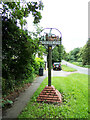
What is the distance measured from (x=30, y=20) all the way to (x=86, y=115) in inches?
116

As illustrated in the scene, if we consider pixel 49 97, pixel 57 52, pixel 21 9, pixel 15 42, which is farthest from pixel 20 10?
pixel 57 52

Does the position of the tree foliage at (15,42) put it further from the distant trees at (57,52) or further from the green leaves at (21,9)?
the distant trees at (57,52)

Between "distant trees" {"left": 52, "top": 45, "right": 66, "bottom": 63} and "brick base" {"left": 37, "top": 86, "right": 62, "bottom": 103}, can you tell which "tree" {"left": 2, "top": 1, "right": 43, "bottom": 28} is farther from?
"distant trees" {"left": 52, "top": 45, "right": 66, "bottom": 63}

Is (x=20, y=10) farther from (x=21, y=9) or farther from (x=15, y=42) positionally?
(x=15, y=42)

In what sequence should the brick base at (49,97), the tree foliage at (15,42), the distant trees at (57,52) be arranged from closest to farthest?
the tree foliage at (15,42) → the brick base at (49,97) → the distant trees at (57,52)

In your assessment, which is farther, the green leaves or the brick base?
the brick base

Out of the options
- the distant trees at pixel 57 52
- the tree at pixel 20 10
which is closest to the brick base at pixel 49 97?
the tree at pixel 20 10

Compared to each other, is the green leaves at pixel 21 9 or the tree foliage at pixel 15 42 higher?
the green leaves at pixel 21 9

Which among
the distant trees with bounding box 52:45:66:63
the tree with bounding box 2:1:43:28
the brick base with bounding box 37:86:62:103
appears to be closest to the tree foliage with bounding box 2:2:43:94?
the tree with bounding box 2:1:43:28

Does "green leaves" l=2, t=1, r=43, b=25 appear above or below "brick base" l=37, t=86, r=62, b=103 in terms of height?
above

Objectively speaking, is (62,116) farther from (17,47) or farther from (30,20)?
(30,20)

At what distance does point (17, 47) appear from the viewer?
8.84ft

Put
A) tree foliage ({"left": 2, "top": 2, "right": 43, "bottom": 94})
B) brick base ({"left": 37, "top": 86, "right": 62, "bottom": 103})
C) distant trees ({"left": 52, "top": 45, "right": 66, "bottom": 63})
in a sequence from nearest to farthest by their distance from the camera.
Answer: tree foliage ({"left": 2, "top": 2, "right": 43, "bottom": 94}), brick base ({"left": 37, "top": 86, "right": 62, "bottom": 103}), distant trees ({"left": 52, "top": 45, "right": 66, "bottom": 63})

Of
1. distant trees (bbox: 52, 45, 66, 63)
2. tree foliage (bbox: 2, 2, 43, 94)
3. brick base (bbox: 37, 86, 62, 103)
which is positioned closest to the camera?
tree foliage (bbox: 2, 2, 43, 94)
